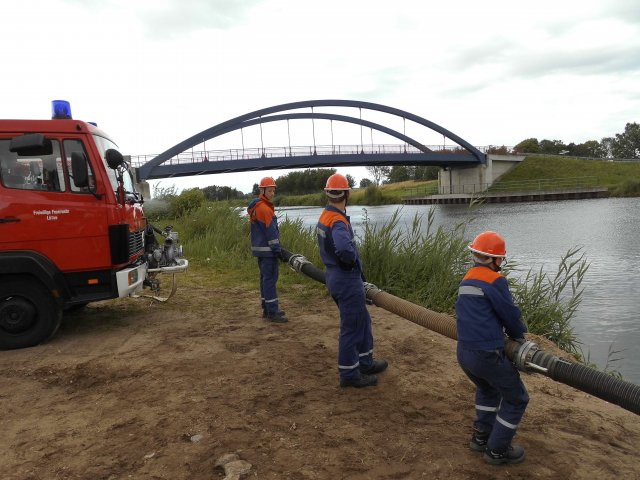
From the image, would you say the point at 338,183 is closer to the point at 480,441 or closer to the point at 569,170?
the point at 480,441

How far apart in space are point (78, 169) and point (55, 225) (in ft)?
2.17

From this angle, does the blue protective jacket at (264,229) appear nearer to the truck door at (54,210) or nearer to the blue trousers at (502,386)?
the truck door at (54,210)

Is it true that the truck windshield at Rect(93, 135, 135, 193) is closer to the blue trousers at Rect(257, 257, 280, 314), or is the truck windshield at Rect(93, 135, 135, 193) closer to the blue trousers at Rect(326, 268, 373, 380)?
the blue trousers at Rect(257, 257, 280, 314)

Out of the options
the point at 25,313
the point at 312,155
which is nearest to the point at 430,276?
the point at 25,313

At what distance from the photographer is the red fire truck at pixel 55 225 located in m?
4.96

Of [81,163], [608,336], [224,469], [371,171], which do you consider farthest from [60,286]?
[371,171]

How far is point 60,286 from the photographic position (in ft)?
16.8

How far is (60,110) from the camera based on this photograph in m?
5.45

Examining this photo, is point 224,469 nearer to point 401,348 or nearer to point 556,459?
point 556,459

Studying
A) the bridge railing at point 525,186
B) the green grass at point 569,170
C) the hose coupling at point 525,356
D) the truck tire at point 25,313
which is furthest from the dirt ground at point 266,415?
the green grass at point 569,170

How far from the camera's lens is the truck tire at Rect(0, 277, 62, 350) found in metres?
5.13

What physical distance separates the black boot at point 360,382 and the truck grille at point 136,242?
9.77 ft

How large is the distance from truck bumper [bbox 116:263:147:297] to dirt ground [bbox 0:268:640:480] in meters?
0.57

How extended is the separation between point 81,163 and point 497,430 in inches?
178
